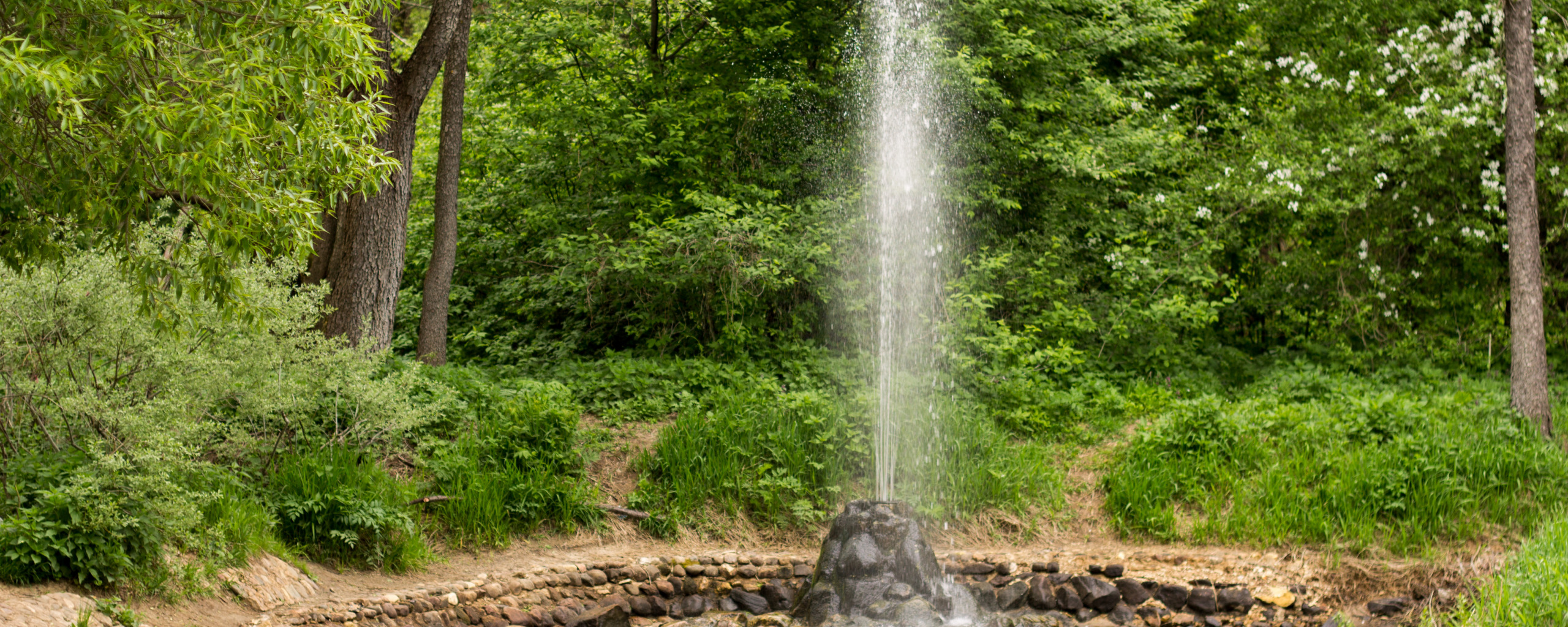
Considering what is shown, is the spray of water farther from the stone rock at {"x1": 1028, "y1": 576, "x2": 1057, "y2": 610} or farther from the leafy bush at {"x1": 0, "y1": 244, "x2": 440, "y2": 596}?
the leafy bush at {"x1": 0, "y1": 244, "x2": 440, "y2": 596}

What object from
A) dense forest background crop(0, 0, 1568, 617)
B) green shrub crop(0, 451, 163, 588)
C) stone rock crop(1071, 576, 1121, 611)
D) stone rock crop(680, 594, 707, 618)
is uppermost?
dense forest background crop(0, 0, 1568, 617)

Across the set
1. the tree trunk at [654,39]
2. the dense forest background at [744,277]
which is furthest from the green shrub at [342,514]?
the tree trunk at [654,39]

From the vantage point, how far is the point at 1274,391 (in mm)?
10195

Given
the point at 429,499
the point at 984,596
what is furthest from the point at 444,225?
the point at 984,596

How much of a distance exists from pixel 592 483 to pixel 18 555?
3.95 meters

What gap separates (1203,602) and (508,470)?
15.3ft

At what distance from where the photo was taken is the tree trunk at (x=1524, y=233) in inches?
336

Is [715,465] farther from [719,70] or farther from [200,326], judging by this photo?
[719,70]

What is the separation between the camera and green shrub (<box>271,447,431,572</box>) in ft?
21.8

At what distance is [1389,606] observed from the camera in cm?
639

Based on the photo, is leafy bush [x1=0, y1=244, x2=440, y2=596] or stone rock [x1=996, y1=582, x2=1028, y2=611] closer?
leafy bush [x1=0, y1=244, x2=440, y2=596]

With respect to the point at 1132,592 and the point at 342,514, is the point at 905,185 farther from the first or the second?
the point at 342,514

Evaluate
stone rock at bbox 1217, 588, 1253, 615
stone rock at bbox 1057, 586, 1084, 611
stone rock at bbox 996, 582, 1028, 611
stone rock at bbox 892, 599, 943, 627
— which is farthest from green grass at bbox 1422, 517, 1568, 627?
stone rock at bbox 892, 599, 943, 627

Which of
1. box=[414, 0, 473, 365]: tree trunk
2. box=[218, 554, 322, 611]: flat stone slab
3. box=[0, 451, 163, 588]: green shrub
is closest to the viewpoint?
box=[0, 451, 163, 588]: green shrub
